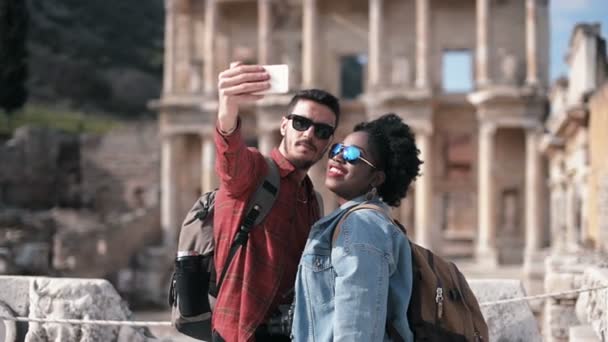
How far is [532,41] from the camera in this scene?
2656 cm

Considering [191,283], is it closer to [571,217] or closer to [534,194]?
[571,217]

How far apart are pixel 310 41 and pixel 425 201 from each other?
7.10 meters

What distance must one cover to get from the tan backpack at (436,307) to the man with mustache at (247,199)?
0.60 m

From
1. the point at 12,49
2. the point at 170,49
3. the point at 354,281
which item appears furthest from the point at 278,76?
the point at 12,49

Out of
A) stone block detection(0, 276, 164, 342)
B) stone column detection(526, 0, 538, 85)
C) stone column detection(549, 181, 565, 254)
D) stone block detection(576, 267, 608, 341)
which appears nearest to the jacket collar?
stone block detection(576, 267, 608, 341)

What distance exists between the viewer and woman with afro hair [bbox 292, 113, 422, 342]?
3.25 meters

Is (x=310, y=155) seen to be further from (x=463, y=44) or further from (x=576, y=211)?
(x=463, y=44)

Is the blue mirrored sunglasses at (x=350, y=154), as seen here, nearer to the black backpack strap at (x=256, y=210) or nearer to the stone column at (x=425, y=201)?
the black backpack strap at (x=256, y=210)

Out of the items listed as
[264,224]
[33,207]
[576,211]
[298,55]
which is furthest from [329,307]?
[33,207]

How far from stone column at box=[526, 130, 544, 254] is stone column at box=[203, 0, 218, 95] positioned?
11619mm

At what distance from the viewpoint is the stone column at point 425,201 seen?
26.5 metres

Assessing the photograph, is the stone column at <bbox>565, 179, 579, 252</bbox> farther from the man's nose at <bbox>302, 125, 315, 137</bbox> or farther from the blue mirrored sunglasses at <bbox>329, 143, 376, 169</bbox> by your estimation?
the blue mirrored sunglasses at <bbox>329, 143, 376, 169</bbox>

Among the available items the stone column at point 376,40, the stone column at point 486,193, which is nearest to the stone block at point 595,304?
the stone column at point 486,193

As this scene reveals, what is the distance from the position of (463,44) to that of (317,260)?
25.8m
